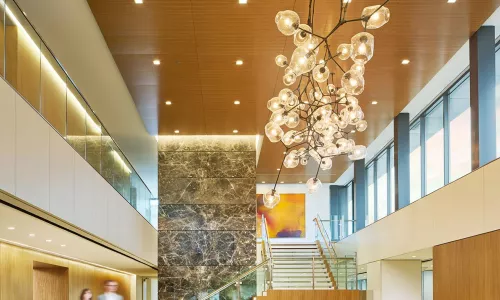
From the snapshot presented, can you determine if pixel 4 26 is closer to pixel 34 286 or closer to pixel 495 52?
pixel 495 52

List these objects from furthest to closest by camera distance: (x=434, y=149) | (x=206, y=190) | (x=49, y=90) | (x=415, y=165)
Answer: (x=206, y=190)
(x=415, y=165)
(x=434, y=149)
(x=49, y=90)

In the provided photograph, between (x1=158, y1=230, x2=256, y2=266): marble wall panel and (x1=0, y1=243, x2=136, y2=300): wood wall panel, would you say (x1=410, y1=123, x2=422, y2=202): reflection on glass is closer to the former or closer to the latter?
(x1=158, y1=230, x2=256, y2=266): marble wall panel

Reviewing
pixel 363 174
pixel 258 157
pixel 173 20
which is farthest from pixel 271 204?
pixel 363 174

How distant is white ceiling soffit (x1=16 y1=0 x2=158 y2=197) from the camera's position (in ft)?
32.1

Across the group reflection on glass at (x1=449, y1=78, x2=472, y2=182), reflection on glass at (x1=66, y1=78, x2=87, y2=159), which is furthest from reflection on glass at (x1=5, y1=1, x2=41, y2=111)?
reflection on glass at (x1=449, y1=78, x2=472, y2=182)

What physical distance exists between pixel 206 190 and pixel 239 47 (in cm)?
802

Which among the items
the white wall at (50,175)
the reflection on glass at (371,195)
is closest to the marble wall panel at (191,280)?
the white wall at (50,175)

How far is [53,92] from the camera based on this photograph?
8.91m

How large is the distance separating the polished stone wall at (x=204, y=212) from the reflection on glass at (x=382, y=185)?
15.8 feet

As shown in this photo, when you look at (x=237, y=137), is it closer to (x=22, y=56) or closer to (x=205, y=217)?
(x=205, y=217)

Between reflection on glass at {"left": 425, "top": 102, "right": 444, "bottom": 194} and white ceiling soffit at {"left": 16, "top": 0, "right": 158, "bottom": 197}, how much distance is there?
6.98m

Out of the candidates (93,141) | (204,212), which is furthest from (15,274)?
(204,212)

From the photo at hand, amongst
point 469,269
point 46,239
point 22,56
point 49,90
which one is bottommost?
point 469,269

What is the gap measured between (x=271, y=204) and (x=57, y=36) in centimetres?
472
